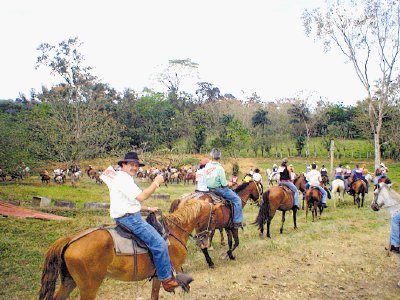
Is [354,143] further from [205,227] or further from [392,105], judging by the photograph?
[205,227]

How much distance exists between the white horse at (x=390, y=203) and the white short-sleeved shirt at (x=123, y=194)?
15.7 ft

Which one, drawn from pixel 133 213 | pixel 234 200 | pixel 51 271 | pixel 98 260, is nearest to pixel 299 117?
pixel 234 200

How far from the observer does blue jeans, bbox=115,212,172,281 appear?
462cm

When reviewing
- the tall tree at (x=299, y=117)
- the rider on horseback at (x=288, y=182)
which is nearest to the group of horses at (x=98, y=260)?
the rider on horseback at (x=288, y=182)

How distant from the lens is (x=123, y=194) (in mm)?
4535

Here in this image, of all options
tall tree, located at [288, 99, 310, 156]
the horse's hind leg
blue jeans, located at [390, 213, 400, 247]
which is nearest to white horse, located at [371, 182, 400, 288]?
blue jeans, located at [390, 213, 400, 247]

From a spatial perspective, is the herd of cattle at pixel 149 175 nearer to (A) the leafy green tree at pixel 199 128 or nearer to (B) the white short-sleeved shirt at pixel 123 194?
(A) the leafy green tree at pixel 199 128

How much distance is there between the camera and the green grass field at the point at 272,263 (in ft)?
20.2

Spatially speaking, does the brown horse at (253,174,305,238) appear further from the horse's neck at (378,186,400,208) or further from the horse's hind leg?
the horse's hind leg

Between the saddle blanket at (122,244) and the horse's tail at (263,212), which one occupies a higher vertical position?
the saddle blanket at (122,244)

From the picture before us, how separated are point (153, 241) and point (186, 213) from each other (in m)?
1.16

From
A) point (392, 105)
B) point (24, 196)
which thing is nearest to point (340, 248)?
point (24, 196)

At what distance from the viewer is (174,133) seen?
1729 inches

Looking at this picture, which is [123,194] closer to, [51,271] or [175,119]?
[51,271]
